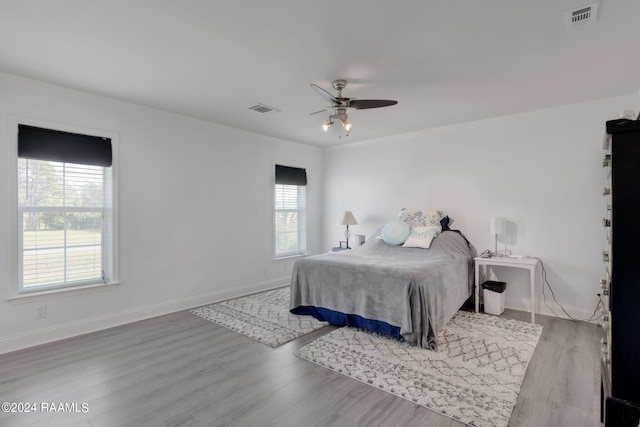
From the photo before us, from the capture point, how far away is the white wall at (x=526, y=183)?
368 cm

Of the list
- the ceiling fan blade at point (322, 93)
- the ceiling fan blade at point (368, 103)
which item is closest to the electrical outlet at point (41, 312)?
the ceiling fan blade at point (322, 93)

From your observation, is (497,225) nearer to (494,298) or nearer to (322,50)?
(494,298)

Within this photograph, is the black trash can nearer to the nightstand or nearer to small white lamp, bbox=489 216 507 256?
the nightstand

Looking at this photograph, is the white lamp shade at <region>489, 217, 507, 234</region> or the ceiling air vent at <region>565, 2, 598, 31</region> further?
the white lamp shade at <region>489, 217, 507, 234</region>

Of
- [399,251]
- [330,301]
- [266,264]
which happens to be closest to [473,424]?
[330,301]

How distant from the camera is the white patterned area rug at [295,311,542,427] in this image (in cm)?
212

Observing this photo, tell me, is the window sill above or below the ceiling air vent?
below

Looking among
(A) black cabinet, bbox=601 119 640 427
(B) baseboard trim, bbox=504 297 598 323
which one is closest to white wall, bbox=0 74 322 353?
(B) baseboard trim, bbox=504 297 598 323

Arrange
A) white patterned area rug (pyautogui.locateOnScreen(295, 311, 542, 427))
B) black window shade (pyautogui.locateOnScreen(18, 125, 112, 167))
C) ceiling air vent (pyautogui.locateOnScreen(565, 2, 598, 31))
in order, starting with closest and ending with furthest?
ceiling air vent (pyautogui.locateOnScreen(565, 2, 598, 31)) → white patterned area rug (pyautogui.locateOnScreen(295, 311, 542, 427)) → black window shade (pyautogui.locateOnScreen(18, 125, 112, 167))

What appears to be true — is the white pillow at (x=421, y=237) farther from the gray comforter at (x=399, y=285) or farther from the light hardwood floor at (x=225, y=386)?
the light hardwood floor at (x=225, y=386)

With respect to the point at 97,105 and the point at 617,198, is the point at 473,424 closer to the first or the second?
the point at 617,198

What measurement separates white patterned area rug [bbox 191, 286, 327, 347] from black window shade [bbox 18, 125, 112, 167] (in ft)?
6.86

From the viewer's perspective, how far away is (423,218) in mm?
4605

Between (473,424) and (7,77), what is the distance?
14.9 ft
